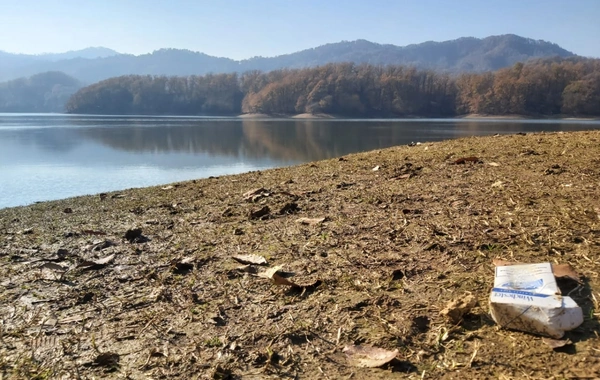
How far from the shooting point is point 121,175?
16.0 metres

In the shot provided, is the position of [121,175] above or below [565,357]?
below

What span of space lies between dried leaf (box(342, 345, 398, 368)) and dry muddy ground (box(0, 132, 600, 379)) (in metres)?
0.03

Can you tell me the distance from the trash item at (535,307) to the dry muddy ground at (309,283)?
0.06m

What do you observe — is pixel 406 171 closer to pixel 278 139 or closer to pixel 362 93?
pixel 278 139

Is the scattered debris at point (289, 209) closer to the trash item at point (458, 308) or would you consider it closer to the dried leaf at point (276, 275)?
the dried leaf at point (276, 275)

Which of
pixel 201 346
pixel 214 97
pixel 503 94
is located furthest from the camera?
pixel 214 97

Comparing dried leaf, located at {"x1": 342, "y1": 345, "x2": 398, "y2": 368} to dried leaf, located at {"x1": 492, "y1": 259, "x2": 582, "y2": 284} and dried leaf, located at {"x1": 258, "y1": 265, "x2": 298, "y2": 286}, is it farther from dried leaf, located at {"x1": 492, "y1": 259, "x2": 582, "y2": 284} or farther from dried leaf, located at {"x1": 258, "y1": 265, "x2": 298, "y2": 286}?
dried leaf, located at {"x1": 492, "y1": 259, "x2": 582, "y2": 284}

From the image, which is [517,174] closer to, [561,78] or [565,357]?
[565,357]

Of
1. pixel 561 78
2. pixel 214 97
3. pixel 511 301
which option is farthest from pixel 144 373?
pixel 214 97

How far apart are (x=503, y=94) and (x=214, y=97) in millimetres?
74322

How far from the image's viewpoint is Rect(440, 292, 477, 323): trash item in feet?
7.31

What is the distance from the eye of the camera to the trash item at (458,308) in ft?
7.31

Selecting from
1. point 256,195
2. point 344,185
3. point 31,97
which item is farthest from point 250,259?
point 31,97

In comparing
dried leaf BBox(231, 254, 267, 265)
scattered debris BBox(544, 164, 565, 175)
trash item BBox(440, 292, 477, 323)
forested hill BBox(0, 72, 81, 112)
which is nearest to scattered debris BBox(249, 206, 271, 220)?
dried leaf BBox(231, 254, 267, 265)
